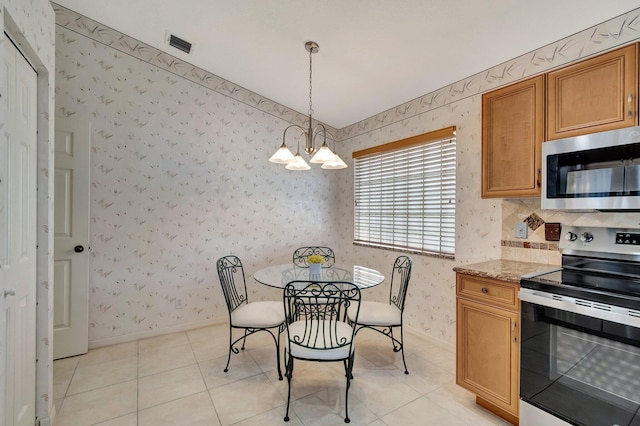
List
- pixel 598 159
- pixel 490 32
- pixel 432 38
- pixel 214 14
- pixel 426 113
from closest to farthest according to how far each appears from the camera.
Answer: pixel 598 159
pixel 490 32
pixel 432 38
pixel 214 14
pixel 426 113

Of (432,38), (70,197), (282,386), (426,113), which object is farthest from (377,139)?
(70,197)

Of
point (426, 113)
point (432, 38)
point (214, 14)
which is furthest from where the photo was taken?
point (426, 113)

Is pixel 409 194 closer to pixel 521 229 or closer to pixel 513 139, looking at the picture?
pixel 521 229

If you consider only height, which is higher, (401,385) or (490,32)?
(490,32)

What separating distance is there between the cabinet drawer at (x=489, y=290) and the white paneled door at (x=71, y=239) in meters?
3.23

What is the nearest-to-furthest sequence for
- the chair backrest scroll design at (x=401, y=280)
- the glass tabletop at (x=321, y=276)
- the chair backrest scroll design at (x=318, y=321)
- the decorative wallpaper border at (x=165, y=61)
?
the chair backrest scroll design at (x=318, y=321), the glass tabletop at (x=321, y=276), the chair backrest scroll design at (x=401, y=280), the decorative wallpaper border at (x=165, y=61)

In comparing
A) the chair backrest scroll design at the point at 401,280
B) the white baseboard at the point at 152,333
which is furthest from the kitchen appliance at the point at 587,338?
the white baseboard at the point at 152,333

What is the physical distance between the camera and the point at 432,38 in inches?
87.3

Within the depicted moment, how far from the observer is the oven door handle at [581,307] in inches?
52.2

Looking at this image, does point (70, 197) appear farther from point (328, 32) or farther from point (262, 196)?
point (328, 32)

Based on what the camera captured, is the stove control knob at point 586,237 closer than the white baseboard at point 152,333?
Yes

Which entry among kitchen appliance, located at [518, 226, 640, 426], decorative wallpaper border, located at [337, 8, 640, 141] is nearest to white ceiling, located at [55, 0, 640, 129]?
decorative wallpaper border, located at [337, 8, 640, 141]

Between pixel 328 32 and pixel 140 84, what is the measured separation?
2.05 meters

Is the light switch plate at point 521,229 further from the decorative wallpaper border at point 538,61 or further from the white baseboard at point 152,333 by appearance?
the white baseboard at point 152,333
